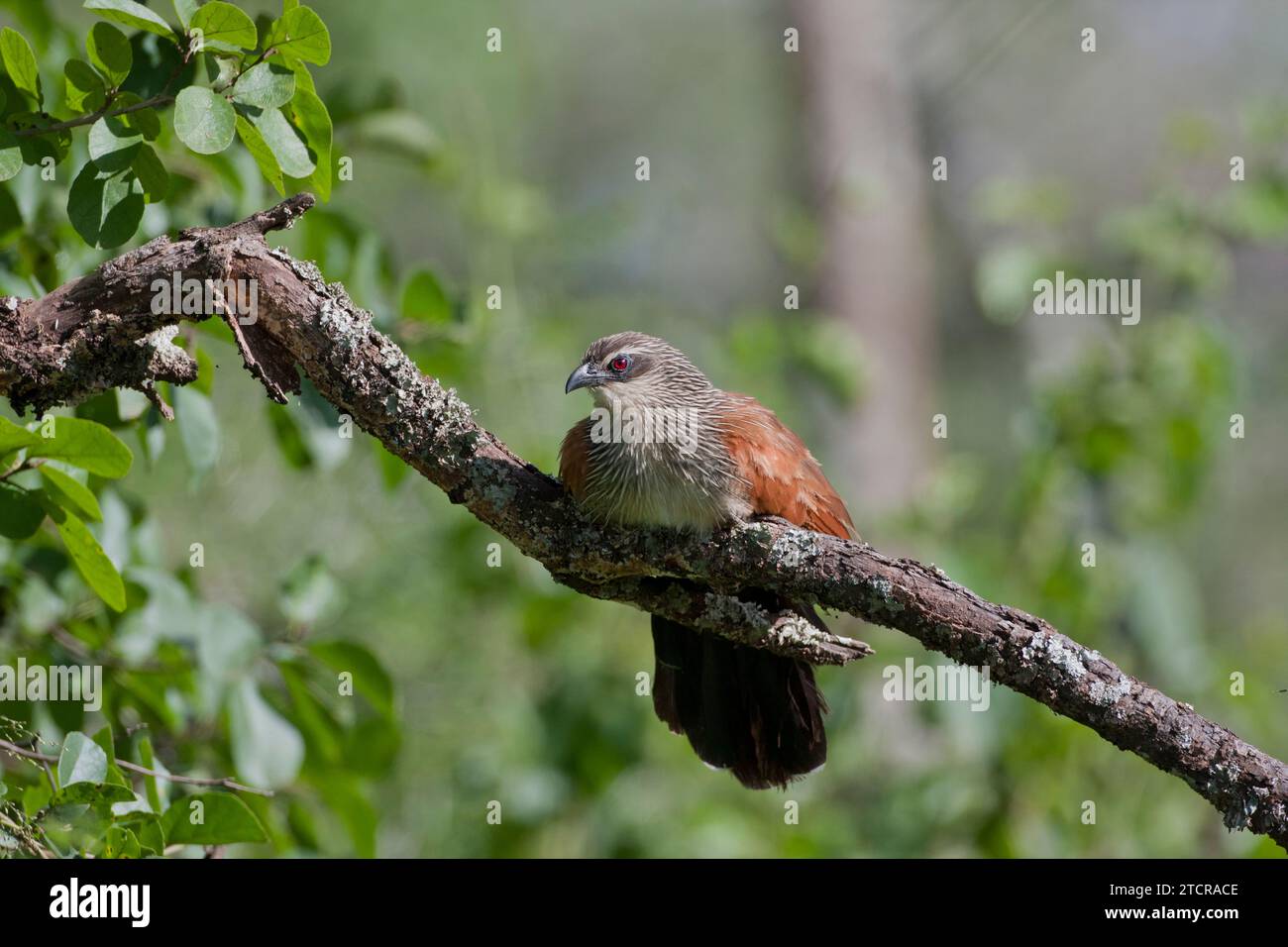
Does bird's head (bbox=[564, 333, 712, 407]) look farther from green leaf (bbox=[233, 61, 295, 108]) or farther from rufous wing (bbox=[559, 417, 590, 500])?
green leaf (bbox=[233, 61, 295, 108])

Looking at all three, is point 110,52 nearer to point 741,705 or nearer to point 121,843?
point 121,843

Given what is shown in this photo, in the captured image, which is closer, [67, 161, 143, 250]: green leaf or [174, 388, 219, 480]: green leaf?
[67, 161, 143, 250]: green leaf

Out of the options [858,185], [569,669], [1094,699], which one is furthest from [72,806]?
[858,185]

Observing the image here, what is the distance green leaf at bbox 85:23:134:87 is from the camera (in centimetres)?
256

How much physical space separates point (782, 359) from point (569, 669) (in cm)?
220

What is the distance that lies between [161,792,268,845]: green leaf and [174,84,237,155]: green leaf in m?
1.44

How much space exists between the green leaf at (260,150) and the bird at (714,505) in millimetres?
1022

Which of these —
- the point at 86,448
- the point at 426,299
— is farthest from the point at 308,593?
the point at 86,448

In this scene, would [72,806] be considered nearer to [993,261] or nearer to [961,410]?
[993,261]

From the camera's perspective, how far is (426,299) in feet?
12.3

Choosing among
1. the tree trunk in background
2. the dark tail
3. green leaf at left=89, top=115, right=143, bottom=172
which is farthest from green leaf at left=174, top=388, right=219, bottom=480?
the tree trunk in background

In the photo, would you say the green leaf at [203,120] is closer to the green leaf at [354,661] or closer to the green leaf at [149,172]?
the green leaf at [149,172]

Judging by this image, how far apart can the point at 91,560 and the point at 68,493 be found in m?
0.17

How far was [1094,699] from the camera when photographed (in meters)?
2.74
